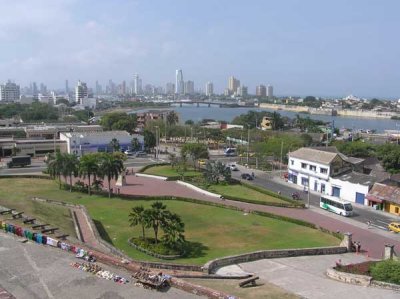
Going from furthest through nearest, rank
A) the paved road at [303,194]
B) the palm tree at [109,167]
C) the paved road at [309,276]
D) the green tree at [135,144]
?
the green tree at [135,144], the palm tree at [109,167], the paved road at [303,194], the paved road at [309,276]

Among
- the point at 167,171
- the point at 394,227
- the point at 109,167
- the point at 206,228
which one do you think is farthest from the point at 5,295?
the point at 167,171

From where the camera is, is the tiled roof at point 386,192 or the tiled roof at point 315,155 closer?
the tiled roof at point 386,192

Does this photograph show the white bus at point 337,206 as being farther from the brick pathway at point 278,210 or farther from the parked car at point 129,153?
the parked car at point 129,153

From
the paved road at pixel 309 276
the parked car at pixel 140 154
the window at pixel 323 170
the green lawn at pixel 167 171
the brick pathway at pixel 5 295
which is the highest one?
the window at pixel 323 170

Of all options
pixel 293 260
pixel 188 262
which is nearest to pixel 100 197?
pixel 188 262

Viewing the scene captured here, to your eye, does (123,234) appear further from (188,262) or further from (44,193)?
(44,193)

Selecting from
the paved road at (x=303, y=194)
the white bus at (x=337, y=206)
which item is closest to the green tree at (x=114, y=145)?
the paved road at (x=303, y=194)
